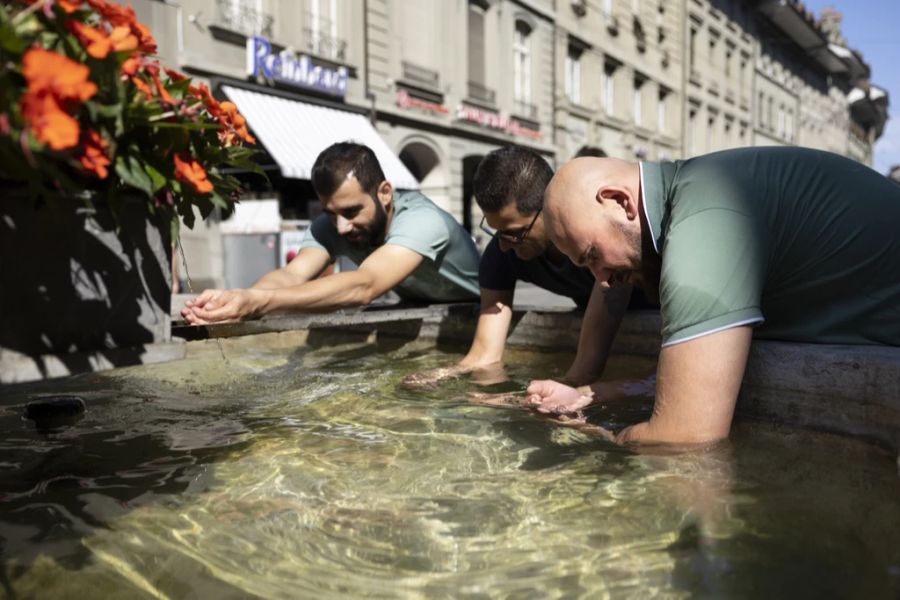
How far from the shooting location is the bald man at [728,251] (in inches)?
71.1

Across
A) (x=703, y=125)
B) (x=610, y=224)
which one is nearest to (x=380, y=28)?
(x=610, y=224)

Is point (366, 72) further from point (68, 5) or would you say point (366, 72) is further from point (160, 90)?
point (68, 5)

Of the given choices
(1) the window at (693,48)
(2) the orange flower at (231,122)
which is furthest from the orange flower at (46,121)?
(1) the window at (693,48)

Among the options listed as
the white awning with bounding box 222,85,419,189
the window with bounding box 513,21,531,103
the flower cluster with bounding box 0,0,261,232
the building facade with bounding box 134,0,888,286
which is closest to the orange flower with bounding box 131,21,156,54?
the flower cluster with bounding box 0,0,261,232

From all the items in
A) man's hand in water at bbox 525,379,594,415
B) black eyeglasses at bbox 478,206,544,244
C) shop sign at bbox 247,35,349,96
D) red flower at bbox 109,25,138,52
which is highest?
shop sign at bbox 247,35,349,96

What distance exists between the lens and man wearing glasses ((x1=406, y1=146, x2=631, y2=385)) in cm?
296

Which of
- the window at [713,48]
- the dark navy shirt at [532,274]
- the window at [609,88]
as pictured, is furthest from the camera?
the window at [713,48]

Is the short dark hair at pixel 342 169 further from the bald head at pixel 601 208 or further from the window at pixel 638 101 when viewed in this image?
the window at pixel 638 101

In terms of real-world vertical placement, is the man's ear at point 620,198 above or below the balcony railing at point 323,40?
below

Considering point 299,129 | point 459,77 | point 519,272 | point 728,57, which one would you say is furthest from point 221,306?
point 728,57

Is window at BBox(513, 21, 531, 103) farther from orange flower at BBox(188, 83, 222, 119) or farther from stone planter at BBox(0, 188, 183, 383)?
orange flower at BBox(188, 83, 222, 119)

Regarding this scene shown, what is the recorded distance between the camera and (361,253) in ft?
13.6

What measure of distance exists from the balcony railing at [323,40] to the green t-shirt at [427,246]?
871 cm

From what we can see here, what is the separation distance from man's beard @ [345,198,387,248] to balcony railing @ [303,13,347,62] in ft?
29.5
